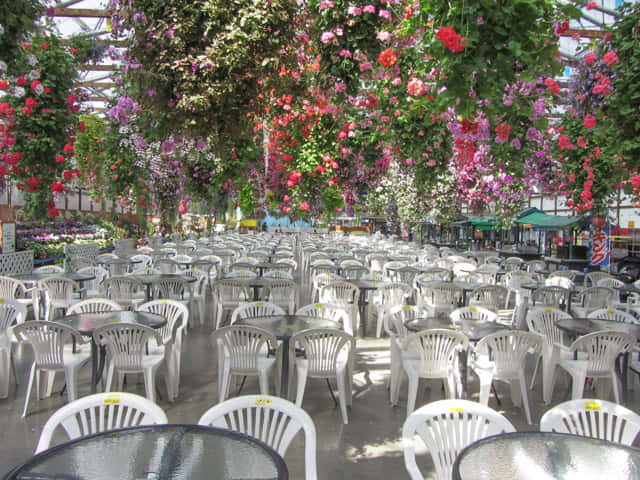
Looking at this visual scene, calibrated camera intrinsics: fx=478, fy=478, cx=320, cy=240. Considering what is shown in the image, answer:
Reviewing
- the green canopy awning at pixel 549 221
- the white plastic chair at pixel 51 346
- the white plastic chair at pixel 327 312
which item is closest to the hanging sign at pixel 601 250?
the green canopy awning at pixel 549 221

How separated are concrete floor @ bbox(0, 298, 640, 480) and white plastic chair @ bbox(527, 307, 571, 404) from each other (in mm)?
218

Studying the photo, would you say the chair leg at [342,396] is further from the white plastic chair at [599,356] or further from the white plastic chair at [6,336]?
the white plastic chair at [6,336]

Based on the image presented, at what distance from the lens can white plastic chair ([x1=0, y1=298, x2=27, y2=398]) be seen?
4.46m

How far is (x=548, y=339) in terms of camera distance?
504cm

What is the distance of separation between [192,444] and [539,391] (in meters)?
4.29

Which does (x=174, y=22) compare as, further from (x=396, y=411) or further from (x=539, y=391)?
(x=539, y=391)

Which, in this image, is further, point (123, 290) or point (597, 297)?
point (597, 297)

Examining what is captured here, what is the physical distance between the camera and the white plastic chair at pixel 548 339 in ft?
15.8

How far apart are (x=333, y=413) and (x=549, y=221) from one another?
1439 centimetres

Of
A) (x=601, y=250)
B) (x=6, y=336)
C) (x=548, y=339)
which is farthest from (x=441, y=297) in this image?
(x=601, y=250)

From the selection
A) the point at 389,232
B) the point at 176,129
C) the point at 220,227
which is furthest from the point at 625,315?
the point at 389,232

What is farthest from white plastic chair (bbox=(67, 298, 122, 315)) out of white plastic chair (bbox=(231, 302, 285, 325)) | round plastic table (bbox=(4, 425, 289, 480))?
round plastic table (bbox=(4, 425, 289, 480))

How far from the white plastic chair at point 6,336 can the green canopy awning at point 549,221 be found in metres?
13.4

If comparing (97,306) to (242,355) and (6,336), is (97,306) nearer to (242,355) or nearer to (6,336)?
(6,336)
